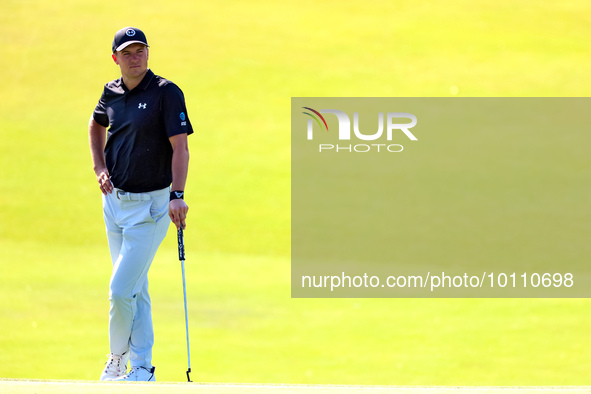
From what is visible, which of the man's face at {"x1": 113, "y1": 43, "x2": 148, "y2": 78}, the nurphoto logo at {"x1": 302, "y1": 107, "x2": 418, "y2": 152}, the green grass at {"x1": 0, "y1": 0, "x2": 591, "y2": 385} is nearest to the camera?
the man's face at {"x1": 113, "y1": 43, "x2": 148, "y2": 78}

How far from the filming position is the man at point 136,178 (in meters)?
3.70

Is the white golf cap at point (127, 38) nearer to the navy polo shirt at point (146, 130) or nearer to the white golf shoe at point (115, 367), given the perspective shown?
the navy polo shirt at point (146, 130)

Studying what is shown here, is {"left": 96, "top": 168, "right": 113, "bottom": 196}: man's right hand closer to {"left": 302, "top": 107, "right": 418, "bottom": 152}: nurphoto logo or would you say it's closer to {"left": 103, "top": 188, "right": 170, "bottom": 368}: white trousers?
{"left": 103, "top": 188, "right": 170, "bottom": 368}: white trousers

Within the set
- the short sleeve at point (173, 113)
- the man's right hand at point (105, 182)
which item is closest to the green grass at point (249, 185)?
the man's right hand at point (105, 182)

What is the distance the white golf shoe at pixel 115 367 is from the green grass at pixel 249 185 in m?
0.99

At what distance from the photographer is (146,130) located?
373cm

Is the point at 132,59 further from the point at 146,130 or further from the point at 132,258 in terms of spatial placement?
the point at 132,258

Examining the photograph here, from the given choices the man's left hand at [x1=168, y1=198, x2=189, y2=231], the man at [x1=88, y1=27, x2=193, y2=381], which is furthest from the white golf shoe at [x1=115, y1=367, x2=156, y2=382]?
the man's left hand at [x1=168, y1=198, x2=189, y2=231]

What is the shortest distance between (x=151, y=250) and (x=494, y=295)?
423cm

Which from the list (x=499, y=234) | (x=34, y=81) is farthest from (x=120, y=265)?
(x=34, y=81)

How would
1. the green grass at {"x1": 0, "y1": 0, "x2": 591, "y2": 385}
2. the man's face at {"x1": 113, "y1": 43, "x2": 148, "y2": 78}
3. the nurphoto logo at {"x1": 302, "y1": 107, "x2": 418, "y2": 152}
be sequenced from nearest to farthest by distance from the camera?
the man's face at {"x1": 113, "y1": 43, "x2": 148, "y2": 78}
the green grass at {"x1": 0, "y1": 0, "x2": 591, "y2": 385}
the nurphoto logo at {"x1": 302, "y1": 107, "x2": 418, "y2": 152}

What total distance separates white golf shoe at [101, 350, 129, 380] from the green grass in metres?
0.99

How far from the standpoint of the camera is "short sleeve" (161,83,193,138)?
3.68m

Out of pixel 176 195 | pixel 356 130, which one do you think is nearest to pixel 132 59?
pixel 176 195
